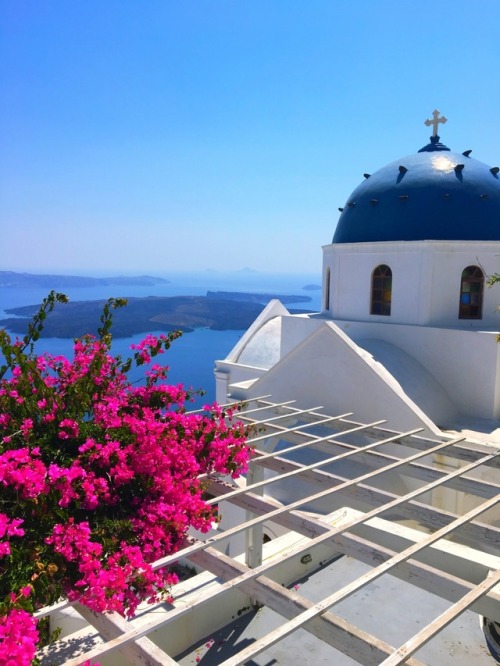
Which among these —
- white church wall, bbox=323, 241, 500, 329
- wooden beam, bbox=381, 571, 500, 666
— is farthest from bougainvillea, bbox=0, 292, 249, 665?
white church wall, bbox=323, 241, 500, 329

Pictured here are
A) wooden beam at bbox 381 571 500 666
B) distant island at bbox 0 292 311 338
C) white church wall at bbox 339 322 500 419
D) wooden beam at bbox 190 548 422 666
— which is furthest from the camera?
distant island at bbox 0 292 311 338

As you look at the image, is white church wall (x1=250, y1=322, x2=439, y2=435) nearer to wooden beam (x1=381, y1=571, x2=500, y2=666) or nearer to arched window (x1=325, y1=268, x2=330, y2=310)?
arched window (x1=325, y1=268, x2=330, y2=310)

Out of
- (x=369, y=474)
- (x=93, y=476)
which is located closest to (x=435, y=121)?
(x=369, y=474)

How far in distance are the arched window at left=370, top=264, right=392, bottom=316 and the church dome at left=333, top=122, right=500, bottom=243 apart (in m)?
0.77

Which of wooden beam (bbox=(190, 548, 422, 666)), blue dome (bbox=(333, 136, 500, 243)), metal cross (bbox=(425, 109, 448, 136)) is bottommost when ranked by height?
wooden beam (bbox=(190, 548, 422, 666))

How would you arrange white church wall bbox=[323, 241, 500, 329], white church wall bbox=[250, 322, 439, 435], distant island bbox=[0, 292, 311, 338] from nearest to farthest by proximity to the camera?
white church wall bbox=[250, 322, 439, 435] < white church wall bbox=[323, 241, 500, 329] < distant island bbox=[0, 292, 311, 338]

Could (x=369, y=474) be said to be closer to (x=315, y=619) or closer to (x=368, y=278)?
(x=315, y=619)

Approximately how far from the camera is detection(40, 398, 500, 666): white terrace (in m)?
2.81

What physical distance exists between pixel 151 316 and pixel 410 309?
235 feet

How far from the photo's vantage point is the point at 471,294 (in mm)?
11328

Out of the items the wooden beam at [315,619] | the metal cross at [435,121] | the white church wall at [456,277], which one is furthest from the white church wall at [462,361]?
the wooden beam at [315,619]

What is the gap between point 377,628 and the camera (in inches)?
203

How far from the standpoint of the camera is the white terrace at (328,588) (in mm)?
2807

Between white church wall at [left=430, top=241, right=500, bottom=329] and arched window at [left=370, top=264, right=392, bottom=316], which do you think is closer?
white church wall at [left=430, top=241, right=500, bottom=329]
